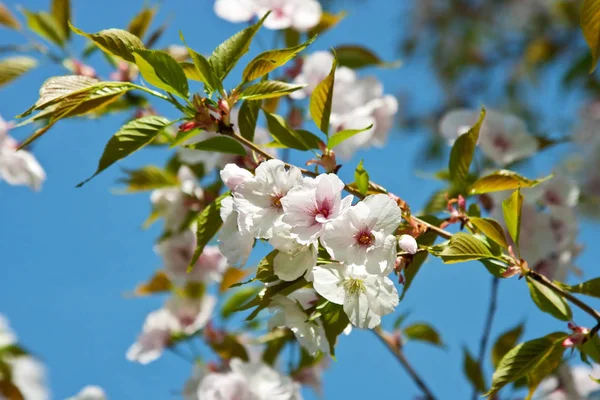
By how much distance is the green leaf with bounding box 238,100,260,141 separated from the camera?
82 centimetres

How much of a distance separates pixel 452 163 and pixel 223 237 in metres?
0.32

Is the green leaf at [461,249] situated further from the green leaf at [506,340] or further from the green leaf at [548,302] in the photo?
the green leaf at [506,340]

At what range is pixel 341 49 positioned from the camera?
1.46 m

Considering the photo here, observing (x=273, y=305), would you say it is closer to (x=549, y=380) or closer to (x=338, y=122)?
(x=338, y=122)

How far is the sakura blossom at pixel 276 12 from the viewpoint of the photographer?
1311 mm

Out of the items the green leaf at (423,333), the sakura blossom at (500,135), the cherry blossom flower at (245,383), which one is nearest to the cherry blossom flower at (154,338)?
the cherry blossom flower at (245,383)

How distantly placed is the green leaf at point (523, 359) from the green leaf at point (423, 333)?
1.98 feet

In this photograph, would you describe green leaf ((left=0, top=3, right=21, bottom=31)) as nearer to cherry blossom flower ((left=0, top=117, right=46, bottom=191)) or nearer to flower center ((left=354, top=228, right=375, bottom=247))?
cherry blossom flower ((left=0, top=117, right=46, bottom=191))

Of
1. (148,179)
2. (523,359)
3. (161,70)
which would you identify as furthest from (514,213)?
(148,179)

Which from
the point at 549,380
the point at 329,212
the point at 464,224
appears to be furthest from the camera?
the point at 549,380

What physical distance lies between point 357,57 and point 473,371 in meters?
0.67

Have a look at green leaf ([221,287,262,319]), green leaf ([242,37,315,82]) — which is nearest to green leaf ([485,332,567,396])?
green leaf ([242,37,315,82])

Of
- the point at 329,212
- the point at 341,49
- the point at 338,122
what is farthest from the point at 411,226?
the point at 341,49

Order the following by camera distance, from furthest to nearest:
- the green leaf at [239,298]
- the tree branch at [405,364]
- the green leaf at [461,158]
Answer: the green leaf at [239,298] < the tree branch at [405,364] < the green leaf at [461,158]
